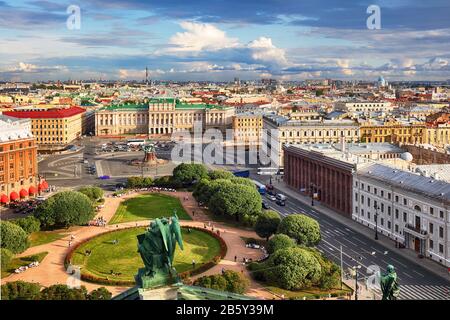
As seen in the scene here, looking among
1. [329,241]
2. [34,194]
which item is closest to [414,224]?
[329,241]

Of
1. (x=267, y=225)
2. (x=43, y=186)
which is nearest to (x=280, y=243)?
(x=267, y=225)

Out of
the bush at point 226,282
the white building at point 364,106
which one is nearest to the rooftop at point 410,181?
the bush at point 226,282

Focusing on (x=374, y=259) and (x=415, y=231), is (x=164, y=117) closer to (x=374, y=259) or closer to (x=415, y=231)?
(x=415, y=231)

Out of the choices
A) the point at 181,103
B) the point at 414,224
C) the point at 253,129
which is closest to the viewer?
the point at 414,224

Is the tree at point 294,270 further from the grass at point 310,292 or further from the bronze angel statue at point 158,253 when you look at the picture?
the bronze angel statue at point 158,253

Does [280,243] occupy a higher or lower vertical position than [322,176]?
lower
